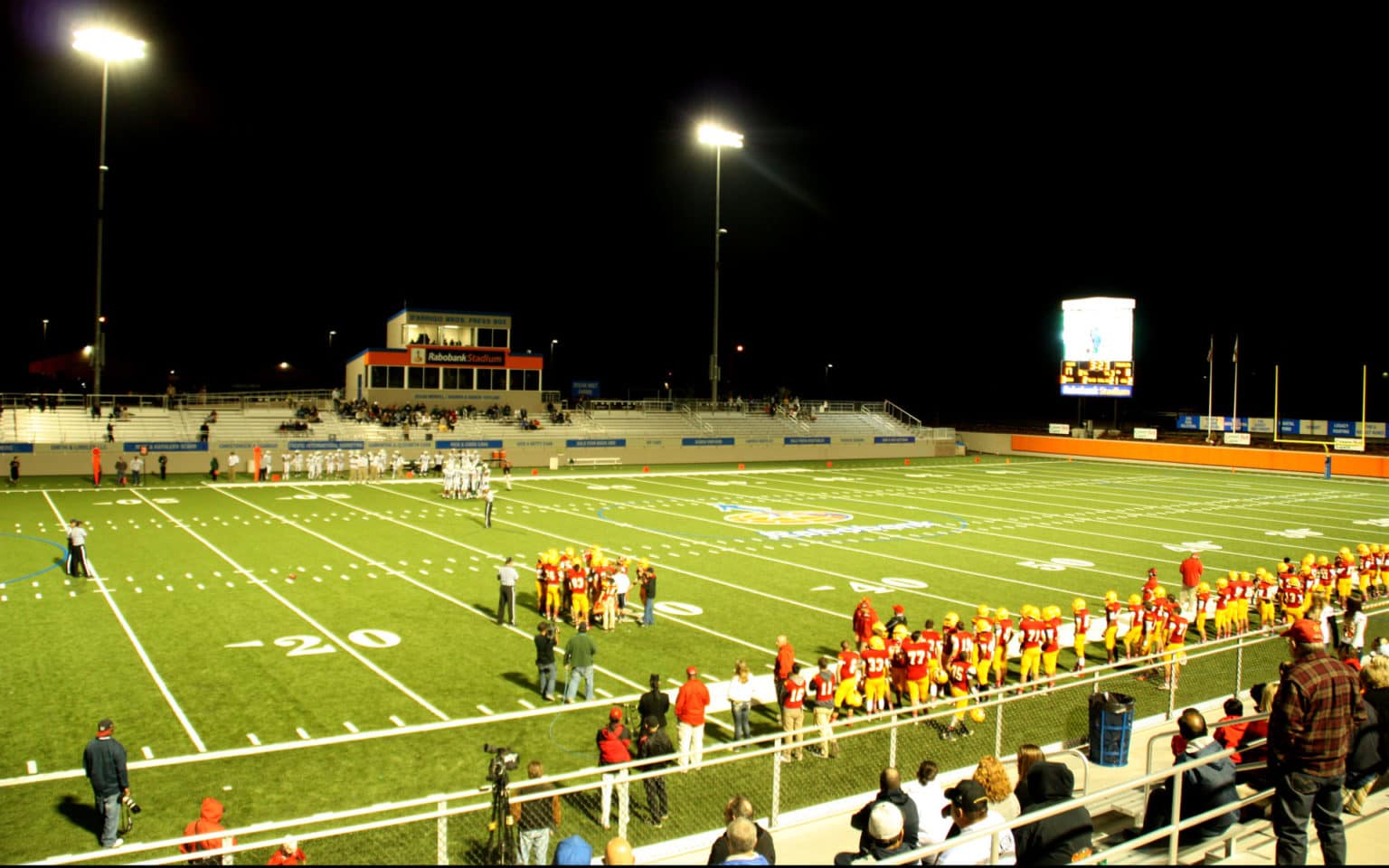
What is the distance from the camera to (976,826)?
15.6ft

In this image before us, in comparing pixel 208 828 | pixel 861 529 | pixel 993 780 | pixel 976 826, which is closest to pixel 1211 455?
pixel 861 529

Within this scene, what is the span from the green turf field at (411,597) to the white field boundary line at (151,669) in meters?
0.04

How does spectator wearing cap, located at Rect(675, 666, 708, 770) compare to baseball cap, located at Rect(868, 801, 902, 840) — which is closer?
baseball cap, located at Rect(868, 801, 902, 840)

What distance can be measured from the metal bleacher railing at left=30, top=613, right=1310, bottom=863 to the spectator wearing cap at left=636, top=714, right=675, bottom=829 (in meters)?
0.10

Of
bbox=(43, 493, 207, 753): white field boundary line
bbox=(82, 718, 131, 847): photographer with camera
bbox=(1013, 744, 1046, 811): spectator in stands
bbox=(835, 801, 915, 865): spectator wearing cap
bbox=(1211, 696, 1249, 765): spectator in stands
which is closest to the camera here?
bbox=(835, 801, 915, 865): spectator wearing cap

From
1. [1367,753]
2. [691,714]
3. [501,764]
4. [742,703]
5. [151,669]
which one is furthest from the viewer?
[151,669]

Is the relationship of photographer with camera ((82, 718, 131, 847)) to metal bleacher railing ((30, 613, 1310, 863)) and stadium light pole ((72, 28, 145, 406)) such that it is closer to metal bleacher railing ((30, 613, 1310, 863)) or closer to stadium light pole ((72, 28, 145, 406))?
metal bleacher railing ((30, 613, 1310, 863))

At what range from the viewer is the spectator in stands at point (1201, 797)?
5582 millimetres

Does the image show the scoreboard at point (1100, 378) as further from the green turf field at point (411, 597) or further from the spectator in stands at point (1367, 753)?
the spectator in stands at point (1367, 753)

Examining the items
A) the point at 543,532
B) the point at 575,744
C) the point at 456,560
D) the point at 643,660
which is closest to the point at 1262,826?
the point at 575,744

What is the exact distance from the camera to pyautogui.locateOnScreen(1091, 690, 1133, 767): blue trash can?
8.52 meters

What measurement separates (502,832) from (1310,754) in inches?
185

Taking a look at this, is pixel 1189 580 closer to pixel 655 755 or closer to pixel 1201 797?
pixel 655 755

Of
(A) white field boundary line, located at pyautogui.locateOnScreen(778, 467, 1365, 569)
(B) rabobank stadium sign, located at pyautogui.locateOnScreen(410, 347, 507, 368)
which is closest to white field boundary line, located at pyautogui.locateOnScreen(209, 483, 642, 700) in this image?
(A) white field boundary line, located at pyautogui.locateOnScreen(778, 467, 1365, 569)
